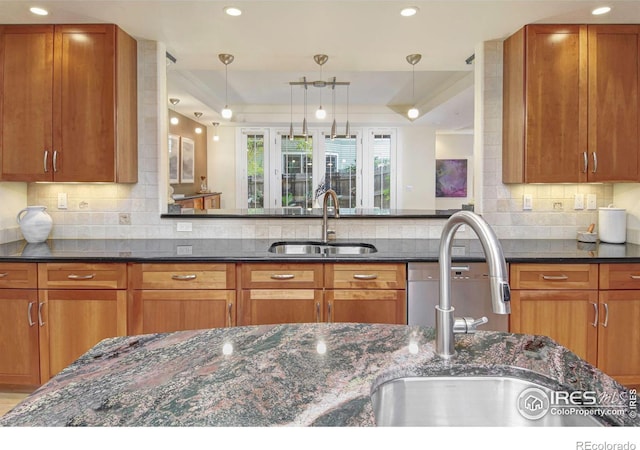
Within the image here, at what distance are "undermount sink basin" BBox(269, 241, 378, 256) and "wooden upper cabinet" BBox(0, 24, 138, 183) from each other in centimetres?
125

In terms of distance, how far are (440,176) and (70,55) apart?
8242mm

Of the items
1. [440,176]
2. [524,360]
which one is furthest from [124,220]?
[440,176]

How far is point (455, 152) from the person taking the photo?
9.78 meters

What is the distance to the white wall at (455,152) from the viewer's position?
9688 millimetres

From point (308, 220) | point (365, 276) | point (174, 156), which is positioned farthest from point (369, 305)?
point (174, 156)

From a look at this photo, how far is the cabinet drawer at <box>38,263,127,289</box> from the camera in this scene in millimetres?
2529

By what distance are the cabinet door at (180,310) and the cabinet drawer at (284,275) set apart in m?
0.14

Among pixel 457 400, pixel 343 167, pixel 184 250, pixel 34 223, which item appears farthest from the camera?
pixel 343 167

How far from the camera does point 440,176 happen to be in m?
9.79

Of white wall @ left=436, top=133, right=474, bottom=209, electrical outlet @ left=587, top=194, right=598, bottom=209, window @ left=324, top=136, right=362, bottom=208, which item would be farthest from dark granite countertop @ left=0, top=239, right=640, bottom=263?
white wall @ left=436, top=133, right=474, bottom=209

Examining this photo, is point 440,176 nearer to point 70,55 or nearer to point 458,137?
point 458,137

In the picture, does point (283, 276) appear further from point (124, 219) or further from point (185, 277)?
point (124, 219)

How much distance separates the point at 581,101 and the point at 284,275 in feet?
7.52
